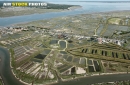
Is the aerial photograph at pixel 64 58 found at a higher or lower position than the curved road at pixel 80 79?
higher

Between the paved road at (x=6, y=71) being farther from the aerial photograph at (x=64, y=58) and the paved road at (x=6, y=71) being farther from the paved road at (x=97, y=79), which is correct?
the paved road at (x=97, y=79)

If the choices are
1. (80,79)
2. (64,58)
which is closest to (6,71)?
(64,58)

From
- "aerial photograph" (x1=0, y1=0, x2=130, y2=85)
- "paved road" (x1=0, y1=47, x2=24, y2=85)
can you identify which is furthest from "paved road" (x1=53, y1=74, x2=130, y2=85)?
"paved road" (x1=0, y1=47, x2=24, y2=85)

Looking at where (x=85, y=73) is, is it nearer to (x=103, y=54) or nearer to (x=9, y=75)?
(x=103, y=54)

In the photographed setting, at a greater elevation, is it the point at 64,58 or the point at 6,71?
the point at 64,58

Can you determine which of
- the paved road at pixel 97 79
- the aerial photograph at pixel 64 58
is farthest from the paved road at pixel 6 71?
the paved road at pixel 97 79

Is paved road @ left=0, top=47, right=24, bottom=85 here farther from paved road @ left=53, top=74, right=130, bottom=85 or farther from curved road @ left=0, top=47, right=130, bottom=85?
paved road @ left=53, top=74, right=130, bottom=85

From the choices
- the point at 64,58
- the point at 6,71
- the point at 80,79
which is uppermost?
the point at 64,58

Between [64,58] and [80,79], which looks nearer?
[80,79]

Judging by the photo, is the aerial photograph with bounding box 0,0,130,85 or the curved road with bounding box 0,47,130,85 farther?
the aerial photograph with bounding box 0,0,130,85

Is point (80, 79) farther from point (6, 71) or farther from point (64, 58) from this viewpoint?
point (6, 71)

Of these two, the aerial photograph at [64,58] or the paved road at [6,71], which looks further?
the aerial photograph at [64,58]
